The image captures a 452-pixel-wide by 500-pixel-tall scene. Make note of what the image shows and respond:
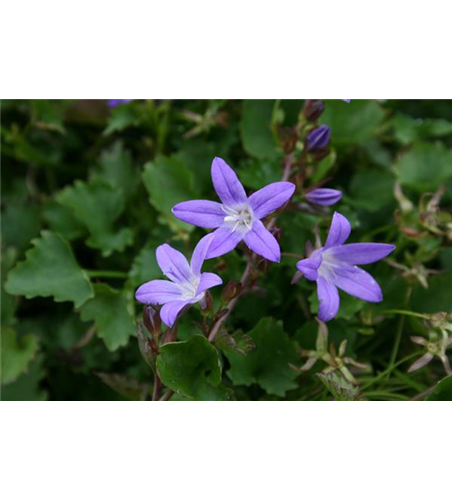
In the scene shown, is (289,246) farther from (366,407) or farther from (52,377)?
(52,377)

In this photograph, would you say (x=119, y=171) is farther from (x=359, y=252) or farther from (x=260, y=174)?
(x=359, y=252)

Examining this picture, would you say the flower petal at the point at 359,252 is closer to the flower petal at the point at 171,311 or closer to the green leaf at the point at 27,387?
the flower petal at the point at 171,311

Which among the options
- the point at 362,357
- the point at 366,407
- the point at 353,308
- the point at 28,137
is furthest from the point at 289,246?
the point at 28,137

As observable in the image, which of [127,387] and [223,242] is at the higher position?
[223,242]

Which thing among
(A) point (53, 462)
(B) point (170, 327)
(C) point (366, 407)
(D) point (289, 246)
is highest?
(D) point (289, 246)

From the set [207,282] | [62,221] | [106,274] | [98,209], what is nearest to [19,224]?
[62,221]

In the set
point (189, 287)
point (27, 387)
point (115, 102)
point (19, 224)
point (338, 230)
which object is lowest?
point (27, 387)

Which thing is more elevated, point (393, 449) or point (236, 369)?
point (236, 369)

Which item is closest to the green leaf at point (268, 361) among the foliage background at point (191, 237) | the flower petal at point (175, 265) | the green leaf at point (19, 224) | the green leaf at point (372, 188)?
the foliage background at point (191, 237)
